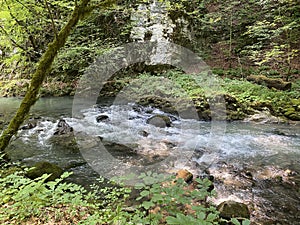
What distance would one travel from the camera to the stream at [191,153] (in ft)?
13.0

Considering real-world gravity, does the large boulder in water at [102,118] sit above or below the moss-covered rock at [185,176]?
above

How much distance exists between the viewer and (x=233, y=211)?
3.05 meters

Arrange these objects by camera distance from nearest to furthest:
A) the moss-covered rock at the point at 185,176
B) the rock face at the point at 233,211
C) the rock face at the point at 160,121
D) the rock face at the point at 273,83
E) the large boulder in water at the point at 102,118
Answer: the rock face at the point at 233,211 → the moss-covered rock at the point at 185,176 → the rock face at the point at 160,121 → the large boulder in water at the point at 102,118 → the rock face at the point at 273,83


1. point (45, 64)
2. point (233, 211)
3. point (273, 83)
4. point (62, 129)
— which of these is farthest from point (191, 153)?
point (273, 83)

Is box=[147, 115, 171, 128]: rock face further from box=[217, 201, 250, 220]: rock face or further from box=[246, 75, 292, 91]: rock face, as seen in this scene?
box=[246, 75, 292, 91]: rock face

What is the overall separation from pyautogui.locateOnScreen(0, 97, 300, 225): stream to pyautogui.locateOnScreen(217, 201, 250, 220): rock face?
31 cm

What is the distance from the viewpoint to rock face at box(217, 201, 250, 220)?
119 inches

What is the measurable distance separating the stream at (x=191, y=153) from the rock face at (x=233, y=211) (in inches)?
12.4

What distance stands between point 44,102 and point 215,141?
31.9 ft

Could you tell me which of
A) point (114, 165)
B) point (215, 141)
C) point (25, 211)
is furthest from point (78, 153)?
point (215, 141)

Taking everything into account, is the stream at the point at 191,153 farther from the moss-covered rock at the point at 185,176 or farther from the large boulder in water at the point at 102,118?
the moss-covered rock at the point at 185,176

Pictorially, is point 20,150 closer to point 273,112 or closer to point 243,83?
point 273,112

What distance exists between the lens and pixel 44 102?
12445 millimetres

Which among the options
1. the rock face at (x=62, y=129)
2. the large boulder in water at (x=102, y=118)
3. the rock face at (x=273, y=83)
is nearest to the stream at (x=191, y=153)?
the large boulder in water at (x=102, y=118)
